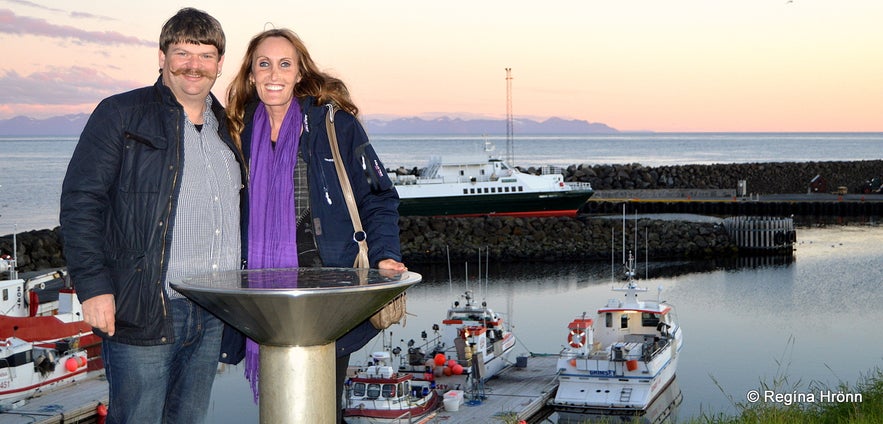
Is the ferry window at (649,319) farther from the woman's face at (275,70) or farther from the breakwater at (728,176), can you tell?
the breakwater at (728,176)

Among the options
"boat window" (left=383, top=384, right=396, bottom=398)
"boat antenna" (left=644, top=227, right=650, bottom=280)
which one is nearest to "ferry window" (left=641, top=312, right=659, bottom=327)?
"boat window" (left=383, top=384, right=396, bottom=398)

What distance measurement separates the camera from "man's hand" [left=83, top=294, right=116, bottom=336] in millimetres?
2936

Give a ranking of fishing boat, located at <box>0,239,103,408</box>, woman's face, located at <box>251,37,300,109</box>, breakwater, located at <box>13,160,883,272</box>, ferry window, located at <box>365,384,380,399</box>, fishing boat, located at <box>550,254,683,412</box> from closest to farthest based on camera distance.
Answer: woman's face, located at <box>251,37,300,109</box> → ferry window, located at <box>365,384,380,399</box> → fishing boat, located at <box>0,239,103,408</box> → fishing boat, located at <box>550,254,683,412</box> → breakwater, located at <box>13,160,883,272</box>

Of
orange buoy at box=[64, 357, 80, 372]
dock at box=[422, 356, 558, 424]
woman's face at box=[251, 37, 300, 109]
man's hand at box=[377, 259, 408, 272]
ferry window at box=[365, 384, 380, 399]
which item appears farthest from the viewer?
orange buoy at box=[64, 357, 80, 372]

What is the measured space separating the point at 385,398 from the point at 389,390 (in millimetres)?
144

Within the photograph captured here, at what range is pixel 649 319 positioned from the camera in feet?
60.5

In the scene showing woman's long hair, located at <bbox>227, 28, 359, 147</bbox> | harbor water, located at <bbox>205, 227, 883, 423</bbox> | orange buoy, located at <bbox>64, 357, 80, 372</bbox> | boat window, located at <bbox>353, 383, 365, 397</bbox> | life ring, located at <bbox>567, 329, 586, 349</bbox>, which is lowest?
harbor water, located at <bbox>205, 227, 883, 423</bbox>

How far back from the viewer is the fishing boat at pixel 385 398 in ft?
47.1

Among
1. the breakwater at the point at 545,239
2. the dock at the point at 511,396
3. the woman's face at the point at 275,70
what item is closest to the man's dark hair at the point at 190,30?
the woman's face at the point at 275,70

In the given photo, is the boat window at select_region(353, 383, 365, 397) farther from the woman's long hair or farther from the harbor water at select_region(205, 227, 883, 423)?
the woman's long hair

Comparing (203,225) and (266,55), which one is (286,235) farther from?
(266,55)

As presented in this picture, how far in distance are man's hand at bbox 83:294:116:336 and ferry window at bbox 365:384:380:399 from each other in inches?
466

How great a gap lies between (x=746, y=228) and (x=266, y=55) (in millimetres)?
39048

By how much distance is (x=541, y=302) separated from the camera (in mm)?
28953
